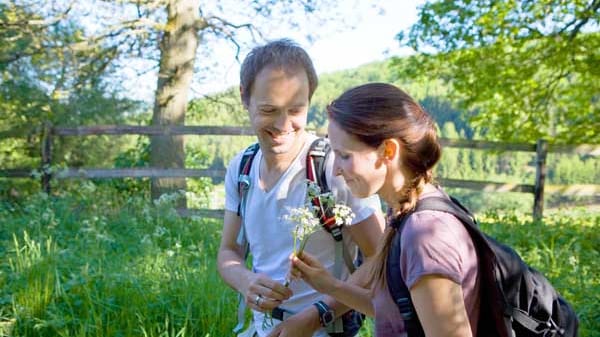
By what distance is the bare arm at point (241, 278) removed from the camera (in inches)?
64.7

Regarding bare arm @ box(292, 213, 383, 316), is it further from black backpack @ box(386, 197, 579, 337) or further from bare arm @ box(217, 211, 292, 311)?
black backpack @ box(386, 197, 579, 337)

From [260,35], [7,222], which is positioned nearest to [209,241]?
[7,222]

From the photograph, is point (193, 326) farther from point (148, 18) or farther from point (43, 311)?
point (148, 18)

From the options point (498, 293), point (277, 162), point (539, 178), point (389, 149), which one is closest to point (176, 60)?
point (539, 178)

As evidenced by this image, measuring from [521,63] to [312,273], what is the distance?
38.9ft

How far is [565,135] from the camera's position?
1245 cm

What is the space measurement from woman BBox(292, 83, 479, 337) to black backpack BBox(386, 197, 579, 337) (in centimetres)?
3

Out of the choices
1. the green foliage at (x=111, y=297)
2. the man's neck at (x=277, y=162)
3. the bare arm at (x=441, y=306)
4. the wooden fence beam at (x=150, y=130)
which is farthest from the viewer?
the wooden fence beam at (x=150, y=130)

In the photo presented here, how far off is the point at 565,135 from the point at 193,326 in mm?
11251

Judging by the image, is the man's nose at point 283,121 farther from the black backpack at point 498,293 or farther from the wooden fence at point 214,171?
the wooden fence at point 214,171

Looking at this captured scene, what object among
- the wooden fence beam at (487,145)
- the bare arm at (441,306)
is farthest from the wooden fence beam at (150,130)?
the bare arm at (441,306)

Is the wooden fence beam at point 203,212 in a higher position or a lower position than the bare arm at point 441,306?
lower

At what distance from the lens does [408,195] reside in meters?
1.43

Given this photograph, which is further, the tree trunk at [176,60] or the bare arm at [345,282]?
the tree trunk at [176,60]
